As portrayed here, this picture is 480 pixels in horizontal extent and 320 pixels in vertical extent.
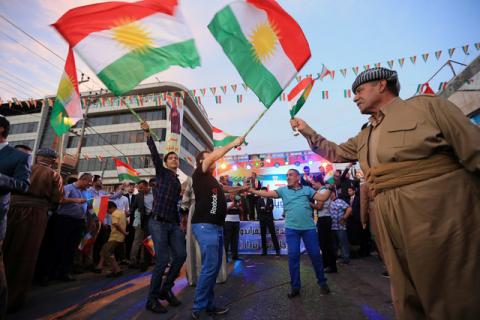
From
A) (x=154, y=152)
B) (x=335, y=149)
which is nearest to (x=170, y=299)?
(x=154, y=152)

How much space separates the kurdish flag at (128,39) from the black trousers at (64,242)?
3.66m

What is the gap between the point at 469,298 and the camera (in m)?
1.30

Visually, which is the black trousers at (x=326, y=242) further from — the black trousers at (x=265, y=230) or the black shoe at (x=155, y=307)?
the black shoe at (x=155, y=307)

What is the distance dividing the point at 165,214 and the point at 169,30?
2.63 metres

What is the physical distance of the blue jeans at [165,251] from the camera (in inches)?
139

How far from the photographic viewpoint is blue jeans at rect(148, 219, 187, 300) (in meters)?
3.53

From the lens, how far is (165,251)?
3.69 meters

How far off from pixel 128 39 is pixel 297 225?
3.92 meters

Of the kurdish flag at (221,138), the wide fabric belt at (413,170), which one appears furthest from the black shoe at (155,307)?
the kurdish flag at (221,138)

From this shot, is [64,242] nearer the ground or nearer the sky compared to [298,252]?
nearer the sky

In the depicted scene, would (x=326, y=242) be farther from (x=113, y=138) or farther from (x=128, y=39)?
(x=113, y=138)

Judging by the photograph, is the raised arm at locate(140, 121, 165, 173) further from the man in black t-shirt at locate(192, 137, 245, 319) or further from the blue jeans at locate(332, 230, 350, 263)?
the blue jeans at locate(332, 230, 350, 263)

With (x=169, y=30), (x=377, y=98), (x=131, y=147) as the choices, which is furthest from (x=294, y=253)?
(x=131, y=147)

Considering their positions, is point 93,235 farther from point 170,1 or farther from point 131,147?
point 131,147
